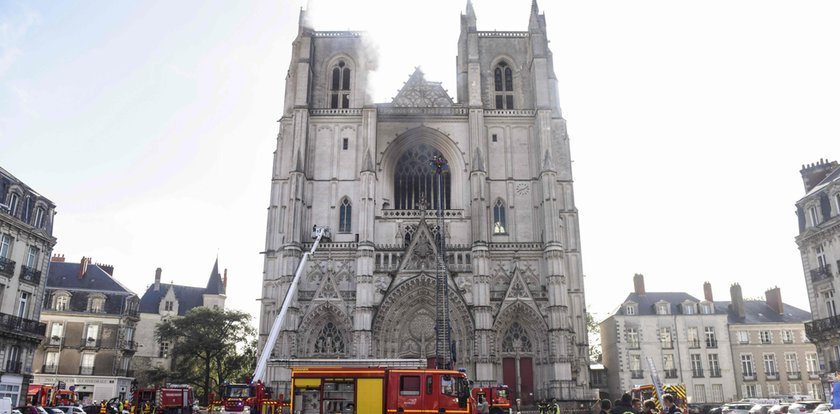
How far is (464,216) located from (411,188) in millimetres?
4329

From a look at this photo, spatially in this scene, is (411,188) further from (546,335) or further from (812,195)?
(812,195)

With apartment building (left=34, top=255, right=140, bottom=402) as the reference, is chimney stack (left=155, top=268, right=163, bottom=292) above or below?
above

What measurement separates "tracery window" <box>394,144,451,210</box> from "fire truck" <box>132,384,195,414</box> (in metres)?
15.8

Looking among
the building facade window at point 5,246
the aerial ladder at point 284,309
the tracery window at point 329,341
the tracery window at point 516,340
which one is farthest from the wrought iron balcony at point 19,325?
the tracery window at point 516,340

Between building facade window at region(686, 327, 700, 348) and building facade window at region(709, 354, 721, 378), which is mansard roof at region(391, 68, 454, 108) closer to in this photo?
building facade window at region(686, 327, 700, 348)

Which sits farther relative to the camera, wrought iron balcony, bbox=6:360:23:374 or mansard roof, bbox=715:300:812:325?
mansard roof, bbox=715:300:812:325

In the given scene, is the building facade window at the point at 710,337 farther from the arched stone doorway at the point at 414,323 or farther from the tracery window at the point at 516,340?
the arched stone doorway at the point at 414,323

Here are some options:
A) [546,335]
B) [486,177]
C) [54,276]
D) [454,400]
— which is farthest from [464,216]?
[54,276]

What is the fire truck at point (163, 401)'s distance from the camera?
93.4 ft

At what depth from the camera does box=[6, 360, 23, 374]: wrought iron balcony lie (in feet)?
85.2

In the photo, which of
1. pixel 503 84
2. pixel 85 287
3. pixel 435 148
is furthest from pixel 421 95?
pixel 85 287

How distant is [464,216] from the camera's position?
3619cm

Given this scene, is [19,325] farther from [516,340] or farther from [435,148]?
[435,148]

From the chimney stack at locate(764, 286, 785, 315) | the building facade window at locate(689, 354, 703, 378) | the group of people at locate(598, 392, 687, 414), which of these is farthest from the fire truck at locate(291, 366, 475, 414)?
the chimney stack at locate(764, 286, 785, 315)
